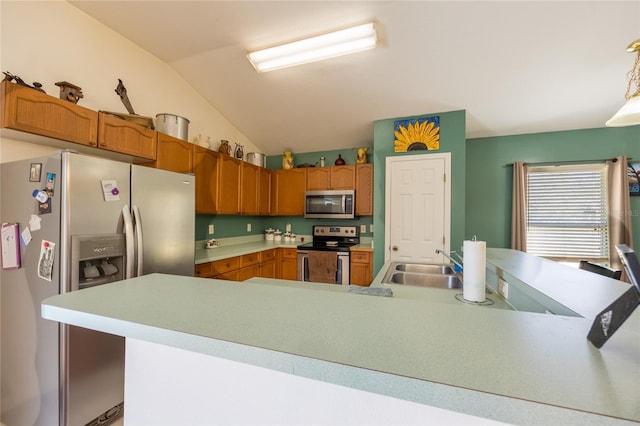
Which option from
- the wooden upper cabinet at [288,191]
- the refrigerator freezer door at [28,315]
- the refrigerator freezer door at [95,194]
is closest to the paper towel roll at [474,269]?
the refrigerator freezer door at [95,194]

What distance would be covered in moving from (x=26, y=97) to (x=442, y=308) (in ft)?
8.32

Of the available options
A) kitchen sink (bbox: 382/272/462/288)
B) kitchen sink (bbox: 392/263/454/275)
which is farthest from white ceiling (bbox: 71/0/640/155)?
kitchen sink (bbox: 382/272/462/288)

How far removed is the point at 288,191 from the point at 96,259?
9.36 ft

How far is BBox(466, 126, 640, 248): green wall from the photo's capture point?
3.18 metres

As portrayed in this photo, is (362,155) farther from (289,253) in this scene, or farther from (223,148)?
(223,148)

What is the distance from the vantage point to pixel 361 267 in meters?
3.50

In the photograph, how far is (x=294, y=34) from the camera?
234 centimetres

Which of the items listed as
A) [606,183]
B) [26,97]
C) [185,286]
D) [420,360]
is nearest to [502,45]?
[606,183]

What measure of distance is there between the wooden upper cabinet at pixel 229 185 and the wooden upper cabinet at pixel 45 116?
4.46 ft

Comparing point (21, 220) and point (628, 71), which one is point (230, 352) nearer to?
point (21, 220)

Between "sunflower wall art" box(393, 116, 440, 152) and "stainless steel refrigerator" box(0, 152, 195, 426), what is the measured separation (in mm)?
2818

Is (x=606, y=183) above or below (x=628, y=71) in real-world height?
below

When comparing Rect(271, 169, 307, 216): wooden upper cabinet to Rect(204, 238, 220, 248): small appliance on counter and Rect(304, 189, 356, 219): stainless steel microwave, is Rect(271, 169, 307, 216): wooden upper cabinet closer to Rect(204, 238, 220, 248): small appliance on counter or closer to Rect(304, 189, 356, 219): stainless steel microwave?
Rect(304, 189, 356, 219): stainless steel microwave

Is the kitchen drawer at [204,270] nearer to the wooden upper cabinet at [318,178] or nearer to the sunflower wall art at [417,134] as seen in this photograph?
the wooden upper cabinet at [318,178]
